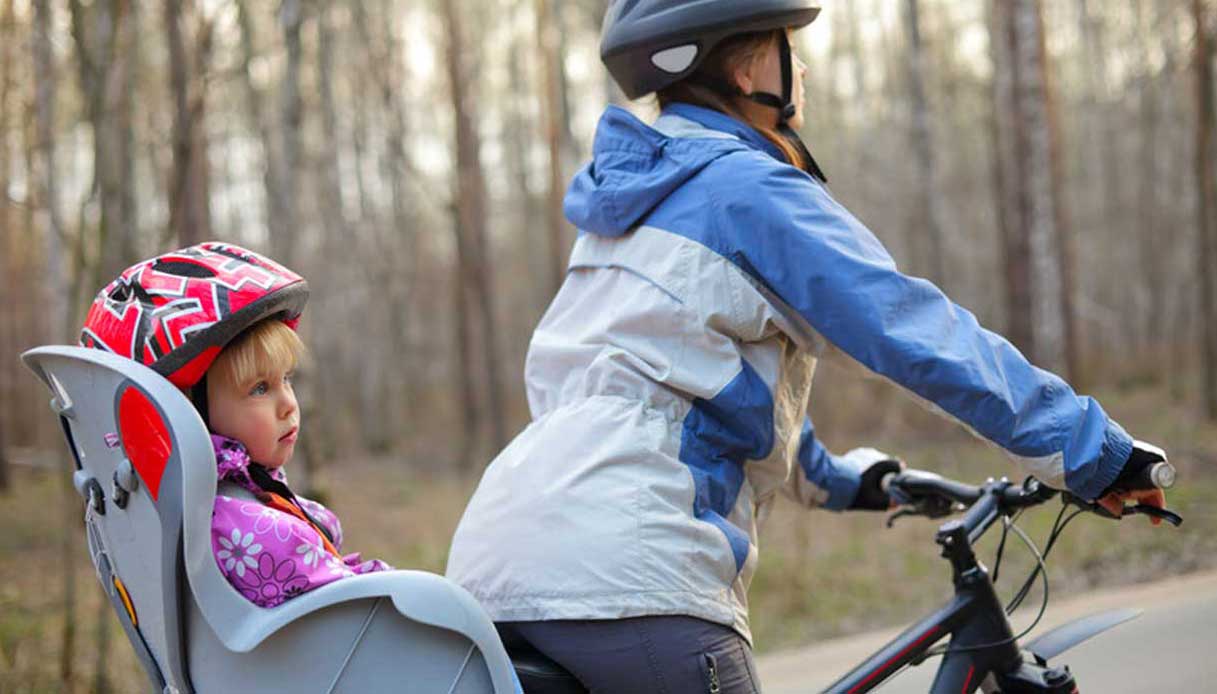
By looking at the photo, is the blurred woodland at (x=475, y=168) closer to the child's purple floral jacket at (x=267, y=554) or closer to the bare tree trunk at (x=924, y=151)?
the bare tree trunk at (x=924, y=151)

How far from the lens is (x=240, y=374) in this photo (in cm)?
196

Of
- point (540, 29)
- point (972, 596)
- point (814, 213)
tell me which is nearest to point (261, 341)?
point (814, 213)

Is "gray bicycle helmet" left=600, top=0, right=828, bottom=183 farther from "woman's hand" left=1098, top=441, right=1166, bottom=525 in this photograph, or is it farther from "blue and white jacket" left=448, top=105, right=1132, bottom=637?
"woman's hand" left=1098, top=441, right=1166, bottom=525

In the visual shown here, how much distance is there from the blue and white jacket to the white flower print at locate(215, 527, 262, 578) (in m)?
0.51

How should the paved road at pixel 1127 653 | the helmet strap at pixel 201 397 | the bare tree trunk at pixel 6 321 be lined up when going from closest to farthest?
the helmet strap at pixel 201 397
the paved road at pixel 1127 653
the bare tree trunk at pixel 6 321

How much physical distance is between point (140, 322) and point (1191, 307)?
30051 mm

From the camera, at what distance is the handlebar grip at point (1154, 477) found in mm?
2129

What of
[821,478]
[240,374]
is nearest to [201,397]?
[240,374]

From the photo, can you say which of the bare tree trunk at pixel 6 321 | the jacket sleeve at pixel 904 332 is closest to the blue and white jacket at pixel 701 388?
the jacket sleeve at pixel 904 332

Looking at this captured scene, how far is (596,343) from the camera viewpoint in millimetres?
2201

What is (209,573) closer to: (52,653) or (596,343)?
(596,343)

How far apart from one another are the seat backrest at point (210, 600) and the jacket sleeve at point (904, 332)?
2.52 ft

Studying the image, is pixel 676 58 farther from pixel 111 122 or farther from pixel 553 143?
pixel 553 143

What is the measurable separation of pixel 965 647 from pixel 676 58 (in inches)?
51.5
